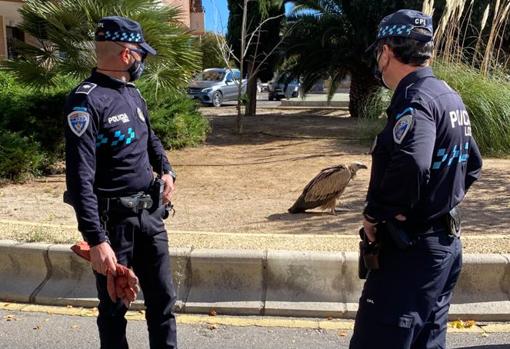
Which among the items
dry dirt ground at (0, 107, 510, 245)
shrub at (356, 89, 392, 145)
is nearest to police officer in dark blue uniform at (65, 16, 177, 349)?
dry dirt ground at (0, 107, 510, 245)

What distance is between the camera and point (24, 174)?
9.00 meters

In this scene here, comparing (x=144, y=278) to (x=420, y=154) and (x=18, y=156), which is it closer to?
(x=420, y=154)

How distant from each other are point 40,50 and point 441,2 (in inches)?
402

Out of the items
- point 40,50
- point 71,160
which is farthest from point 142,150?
point 40,50

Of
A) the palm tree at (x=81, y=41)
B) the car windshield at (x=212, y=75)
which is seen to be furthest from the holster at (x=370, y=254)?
the car windshield at (x=212, y=75)

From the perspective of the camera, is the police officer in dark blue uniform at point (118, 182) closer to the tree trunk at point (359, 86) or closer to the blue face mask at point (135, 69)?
the blue face mask at point (135, 69)

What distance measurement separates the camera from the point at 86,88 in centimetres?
305

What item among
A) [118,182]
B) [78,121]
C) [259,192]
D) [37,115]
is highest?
[78,121]

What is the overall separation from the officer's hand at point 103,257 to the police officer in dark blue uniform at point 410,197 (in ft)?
3.95

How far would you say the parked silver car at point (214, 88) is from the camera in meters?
28.0

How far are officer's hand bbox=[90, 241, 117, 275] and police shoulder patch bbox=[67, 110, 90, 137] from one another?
552 mm

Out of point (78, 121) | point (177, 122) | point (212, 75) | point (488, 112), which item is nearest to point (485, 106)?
point (488, 112)

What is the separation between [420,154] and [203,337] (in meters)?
2.53

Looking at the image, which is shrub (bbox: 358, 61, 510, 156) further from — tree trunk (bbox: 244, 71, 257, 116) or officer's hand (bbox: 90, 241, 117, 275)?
tree trunk (bbox: 244, 71, 257, 116)
